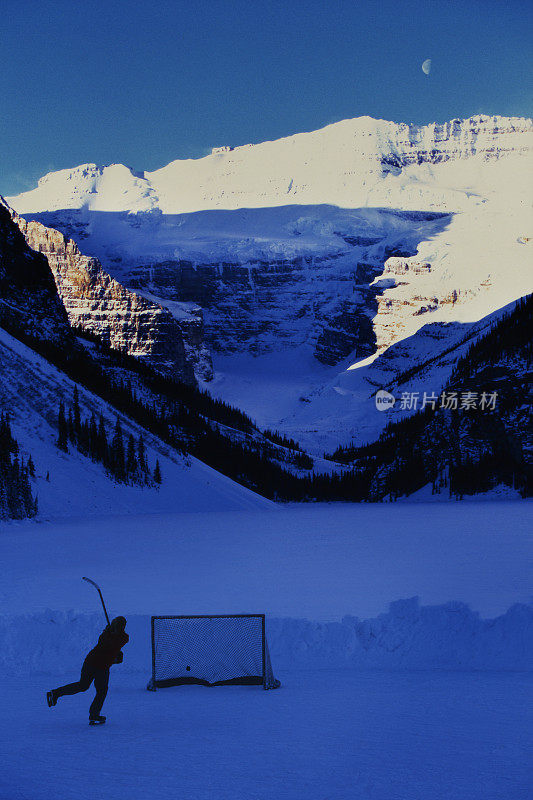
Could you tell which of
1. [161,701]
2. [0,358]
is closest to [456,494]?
[0,358]

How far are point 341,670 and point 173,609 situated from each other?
406 inches

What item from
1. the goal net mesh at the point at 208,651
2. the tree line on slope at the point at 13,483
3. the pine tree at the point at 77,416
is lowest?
the tree line on slope at the point at 13,483

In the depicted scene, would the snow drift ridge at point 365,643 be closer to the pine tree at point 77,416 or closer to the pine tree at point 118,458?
the pine tree at point 118,458

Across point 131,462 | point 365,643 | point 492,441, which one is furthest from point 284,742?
point 492,441

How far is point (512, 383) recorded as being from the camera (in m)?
187

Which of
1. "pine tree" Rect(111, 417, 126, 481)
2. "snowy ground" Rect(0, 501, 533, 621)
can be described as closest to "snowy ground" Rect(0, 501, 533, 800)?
"snowy ground" Rect(0, 501, 533, 621)

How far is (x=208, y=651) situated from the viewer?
2347cm

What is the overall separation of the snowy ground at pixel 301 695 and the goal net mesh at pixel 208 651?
58cm

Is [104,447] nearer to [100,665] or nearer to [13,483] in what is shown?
[13,483]

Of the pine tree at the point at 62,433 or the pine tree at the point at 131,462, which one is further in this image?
the pine tree at the point at 131,462

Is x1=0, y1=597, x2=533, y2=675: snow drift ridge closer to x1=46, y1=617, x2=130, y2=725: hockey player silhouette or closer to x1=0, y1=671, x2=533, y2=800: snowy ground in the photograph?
x1=0, y1=671, x2=533, y2=800: snowy ground

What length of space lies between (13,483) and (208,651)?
101m

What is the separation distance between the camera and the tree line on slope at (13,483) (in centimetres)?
11869

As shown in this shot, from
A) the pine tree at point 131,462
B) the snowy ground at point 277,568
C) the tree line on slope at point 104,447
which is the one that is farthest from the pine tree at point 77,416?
the snowy ground at point 277,568
